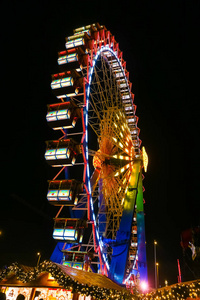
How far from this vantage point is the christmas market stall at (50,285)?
7488 millimetres

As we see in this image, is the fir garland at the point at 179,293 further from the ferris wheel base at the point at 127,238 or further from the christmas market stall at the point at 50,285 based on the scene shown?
the ferris wheel base at the point at 127,238

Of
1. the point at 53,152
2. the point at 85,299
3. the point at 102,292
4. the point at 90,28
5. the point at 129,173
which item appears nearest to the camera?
the point at 102,292

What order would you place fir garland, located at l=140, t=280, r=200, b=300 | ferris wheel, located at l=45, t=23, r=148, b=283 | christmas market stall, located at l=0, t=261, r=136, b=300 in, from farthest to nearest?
ferris wheel, located at l=45, t=23, r=148, b=283 < christmas market stall, located at l=0, t=261, r=136, b=300 < fir garland, located at l=140, t=280, r=200, b=300

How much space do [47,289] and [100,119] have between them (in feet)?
39.5

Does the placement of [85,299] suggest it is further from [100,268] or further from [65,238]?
[100,268]

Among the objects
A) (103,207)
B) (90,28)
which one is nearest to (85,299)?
(103,207)

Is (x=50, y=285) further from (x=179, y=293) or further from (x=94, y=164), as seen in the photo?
(x=94, y=164)

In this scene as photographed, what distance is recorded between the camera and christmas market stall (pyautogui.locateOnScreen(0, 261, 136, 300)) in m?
7.49

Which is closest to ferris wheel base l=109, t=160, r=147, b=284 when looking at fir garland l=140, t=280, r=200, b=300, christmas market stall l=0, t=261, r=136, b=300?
christmas market stall l=0, t=261, r=136, b=300

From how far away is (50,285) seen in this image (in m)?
7.89

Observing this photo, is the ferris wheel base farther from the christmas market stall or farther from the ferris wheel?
the christmas market stall

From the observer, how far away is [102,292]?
24.9 feet

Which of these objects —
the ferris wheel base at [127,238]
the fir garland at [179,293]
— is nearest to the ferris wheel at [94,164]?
the ferris wheel base at [127,238]

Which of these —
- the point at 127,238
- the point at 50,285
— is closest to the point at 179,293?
the point at 50,285
